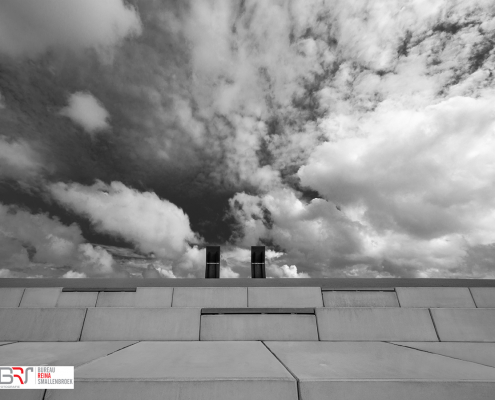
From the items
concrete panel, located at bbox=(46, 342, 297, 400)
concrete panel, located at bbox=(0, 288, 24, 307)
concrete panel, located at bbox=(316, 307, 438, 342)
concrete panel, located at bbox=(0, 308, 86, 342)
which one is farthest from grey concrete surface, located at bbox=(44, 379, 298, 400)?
concrete panel, located at bbox=(0, 288, 24, 307)

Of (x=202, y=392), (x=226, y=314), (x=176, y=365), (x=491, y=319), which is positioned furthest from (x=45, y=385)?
Answer: (x=491, y=319)

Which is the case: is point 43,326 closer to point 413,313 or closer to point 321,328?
point 321,328

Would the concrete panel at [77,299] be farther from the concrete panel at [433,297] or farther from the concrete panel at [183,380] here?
the concrete panel at [433,297]

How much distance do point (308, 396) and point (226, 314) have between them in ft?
9.77

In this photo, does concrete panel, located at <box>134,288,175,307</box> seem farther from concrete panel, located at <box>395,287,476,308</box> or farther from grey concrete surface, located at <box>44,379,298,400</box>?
concrete panel, located at <box>395,287,476,308</box>

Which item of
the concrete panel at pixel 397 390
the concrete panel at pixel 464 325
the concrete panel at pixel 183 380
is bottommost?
the concrete panel at pixel 397 390

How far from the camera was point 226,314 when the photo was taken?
5000mm

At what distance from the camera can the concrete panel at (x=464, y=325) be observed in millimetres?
4883

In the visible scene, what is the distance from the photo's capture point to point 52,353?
3668 millimetres

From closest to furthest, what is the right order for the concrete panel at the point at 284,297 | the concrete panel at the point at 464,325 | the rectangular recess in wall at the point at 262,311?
the concrete panel at the point at 464,325 < the rectangular recess in wall at the point at 262,311 < the concrete panel at the point at 284,297

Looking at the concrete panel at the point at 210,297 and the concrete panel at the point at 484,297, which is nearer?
the concrete panel at the point at 210,297

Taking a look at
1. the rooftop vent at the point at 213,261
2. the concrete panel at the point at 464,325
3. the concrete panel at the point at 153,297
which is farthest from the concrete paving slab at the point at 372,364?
the rooftop vent at the point at 213,261

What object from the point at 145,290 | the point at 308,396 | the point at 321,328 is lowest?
the point at 308,396

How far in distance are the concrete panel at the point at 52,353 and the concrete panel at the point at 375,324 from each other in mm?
3762
